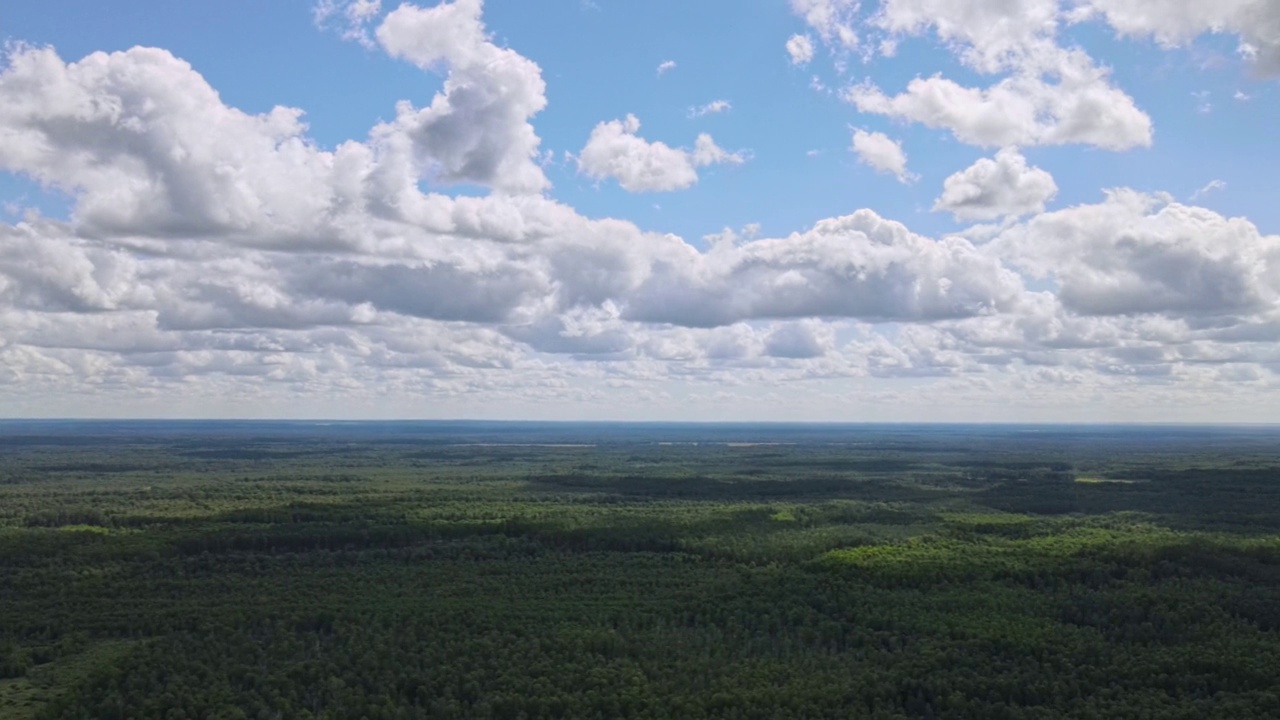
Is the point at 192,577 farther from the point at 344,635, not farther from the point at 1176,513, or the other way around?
the point at 1176,513

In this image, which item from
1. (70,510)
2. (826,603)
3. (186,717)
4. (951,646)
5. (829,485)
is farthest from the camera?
(829,485)

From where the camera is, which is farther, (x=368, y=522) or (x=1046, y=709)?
(x=368, y=522)

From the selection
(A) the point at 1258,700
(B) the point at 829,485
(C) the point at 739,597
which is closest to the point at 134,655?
(C) the point at 739,597

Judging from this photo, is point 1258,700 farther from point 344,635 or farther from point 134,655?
point 134,655

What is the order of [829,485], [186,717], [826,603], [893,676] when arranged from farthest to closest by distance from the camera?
[829,485], [826,603], [893,676], [186,717]

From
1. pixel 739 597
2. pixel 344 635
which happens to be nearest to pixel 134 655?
pixel 344 635

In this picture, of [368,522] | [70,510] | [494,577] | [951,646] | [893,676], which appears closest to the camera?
[893,676]
